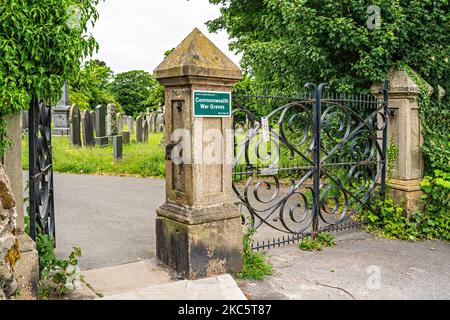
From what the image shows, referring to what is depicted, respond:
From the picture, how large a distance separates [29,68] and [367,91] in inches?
223

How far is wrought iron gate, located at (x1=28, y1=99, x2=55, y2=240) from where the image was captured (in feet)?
13.1

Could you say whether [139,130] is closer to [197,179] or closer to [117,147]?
[117,147]

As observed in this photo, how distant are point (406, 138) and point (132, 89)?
56.1 metres

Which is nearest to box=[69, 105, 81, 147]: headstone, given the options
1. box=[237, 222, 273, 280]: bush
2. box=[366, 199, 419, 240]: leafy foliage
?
box=[366, 199, 419, 240]: leafy foliage

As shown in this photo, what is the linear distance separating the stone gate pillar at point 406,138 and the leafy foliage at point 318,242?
1.52 metres

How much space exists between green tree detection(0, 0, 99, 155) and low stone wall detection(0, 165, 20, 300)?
0.45 m

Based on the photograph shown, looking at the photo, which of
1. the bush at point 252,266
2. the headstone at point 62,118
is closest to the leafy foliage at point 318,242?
the bush at point 252,266

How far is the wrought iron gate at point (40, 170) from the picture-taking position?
3.98m

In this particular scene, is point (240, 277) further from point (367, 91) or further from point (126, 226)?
point (367, 91)

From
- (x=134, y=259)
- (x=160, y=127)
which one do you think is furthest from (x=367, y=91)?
(x=160, y=127)

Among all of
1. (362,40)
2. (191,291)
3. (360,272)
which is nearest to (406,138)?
(362,40)

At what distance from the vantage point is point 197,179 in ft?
14.8

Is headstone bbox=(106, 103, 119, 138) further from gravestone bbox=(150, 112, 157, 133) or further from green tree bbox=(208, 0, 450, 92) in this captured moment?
green tree bbox=(208, 0, 450, 92)

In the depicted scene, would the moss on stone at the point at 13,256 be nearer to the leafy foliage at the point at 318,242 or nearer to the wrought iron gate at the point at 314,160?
the wrought iron gate at the point at 314,160
